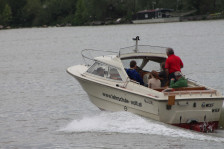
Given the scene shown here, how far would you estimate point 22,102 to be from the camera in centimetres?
2061

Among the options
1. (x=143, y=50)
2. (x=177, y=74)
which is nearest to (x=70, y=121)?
(x=143, y=50)

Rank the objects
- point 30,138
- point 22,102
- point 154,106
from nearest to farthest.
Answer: point 154,106
point 30,138
point 22,102

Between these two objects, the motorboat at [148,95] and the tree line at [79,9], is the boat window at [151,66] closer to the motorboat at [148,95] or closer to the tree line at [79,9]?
the motorboat at [148,95]

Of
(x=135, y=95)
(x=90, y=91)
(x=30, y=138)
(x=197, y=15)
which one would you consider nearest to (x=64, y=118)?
(x=90, y=91)

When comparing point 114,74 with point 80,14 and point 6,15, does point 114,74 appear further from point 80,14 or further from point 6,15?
point 6,15

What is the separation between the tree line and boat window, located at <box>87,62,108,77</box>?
90994 millimetres

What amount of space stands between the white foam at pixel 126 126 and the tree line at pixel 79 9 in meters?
92.2

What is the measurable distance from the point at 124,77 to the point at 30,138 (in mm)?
3037

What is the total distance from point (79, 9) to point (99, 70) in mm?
108236

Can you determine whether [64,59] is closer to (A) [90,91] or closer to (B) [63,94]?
(B) [63,94]

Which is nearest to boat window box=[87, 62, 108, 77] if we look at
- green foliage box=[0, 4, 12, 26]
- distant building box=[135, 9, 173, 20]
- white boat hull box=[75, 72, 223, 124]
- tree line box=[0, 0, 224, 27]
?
white boat hull box=[75, 72, 223, 124]

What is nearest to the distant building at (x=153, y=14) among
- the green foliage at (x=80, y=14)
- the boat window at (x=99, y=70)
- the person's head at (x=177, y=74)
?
the green foliage at (x=80, y=14)

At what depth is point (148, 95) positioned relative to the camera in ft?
44.9

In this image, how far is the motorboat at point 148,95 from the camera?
13203mm
